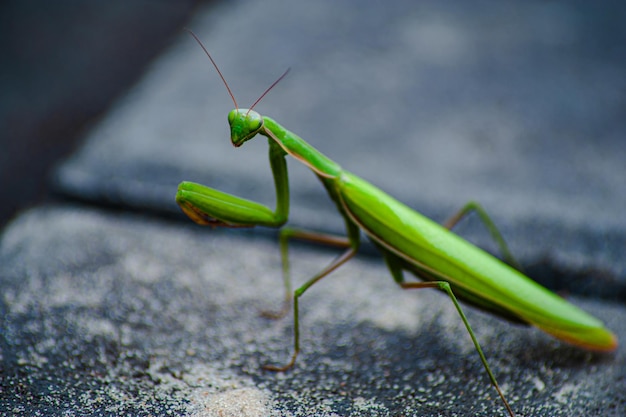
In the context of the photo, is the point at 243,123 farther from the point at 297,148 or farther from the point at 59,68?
the point at 59,68

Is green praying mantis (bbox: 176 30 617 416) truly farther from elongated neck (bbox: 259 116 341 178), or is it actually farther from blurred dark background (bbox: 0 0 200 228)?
blurred dark background (bbox: 0 0 200 228)

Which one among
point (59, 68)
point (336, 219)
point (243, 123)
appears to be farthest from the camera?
point (59, 68)

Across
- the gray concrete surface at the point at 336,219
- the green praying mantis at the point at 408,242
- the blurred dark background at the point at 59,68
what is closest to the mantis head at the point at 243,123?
the green praying mantis at the point at 408,242

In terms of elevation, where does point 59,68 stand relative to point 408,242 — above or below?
above

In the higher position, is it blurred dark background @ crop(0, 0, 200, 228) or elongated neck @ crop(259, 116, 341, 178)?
blurred dark background @ crop(0, 0, 200, 228)

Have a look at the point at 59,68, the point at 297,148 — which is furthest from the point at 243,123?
the point at 59,68

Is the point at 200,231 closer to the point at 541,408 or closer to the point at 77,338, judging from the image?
the point at 77,338

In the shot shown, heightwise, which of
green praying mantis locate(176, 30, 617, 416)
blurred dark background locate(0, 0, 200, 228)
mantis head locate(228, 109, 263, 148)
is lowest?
green praying mantis locate(176, 30, 617, 416)

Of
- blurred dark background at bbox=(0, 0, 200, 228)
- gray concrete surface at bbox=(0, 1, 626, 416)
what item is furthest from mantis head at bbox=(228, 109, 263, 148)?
blurred dark background at bbox=(0, 0, 200, 228)

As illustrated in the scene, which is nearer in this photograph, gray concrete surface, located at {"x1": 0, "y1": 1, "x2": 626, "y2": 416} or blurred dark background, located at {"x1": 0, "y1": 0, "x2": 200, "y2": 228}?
gray concrete surface, located at {"x1": 0, "y1": 1, "x2": 626, "y2": 416}
